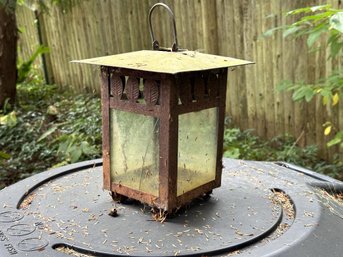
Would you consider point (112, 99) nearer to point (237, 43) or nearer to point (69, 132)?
point (237, 43)

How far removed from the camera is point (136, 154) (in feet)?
5.81

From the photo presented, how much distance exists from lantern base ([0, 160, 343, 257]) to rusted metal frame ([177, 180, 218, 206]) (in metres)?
0.06

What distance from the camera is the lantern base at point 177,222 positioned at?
149 cm

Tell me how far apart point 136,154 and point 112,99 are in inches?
9.4

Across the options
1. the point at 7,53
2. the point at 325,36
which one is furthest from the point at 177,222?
the point at 7,53

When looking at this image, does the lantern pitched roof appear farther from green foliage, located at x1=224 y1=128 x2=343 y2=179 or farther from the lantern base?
green foliage, located at x1=224 y1=128 x2=343 y2=179

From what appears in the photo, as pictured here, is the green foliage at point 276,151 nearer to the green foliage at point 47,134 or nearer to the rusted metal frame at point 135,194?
the green foliage at point 47,134

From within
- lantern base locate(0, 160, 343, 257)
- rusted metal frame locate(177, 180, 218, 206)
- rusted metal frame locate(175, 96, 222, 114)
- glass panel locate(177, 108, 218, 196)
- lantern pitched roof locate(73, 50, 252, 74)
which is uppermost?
lantern pitched roof locate(73, 50, 252, 74)

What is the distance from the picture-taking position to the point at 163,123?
5.29 feet

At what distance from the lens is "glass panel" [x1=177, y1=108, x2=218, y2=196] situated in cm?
172

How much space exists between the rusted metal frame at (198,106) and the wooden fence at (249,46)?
2030 mm

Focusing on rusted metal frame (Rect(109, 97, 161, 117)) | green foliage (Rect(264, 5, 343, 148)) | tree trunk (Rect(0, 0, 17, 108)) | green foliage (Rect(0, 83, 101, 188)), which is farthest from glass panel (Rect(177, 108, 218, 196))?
tree trunk (Rect(0, 0, 17, 108))

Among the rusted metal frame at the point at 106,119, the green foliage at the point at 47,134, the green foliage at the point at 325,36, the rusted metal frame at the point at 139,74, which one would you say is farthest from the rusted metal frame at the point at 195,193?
the green foliage at the point at 47,134

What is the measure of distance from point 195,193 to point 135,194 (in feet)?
0.80
